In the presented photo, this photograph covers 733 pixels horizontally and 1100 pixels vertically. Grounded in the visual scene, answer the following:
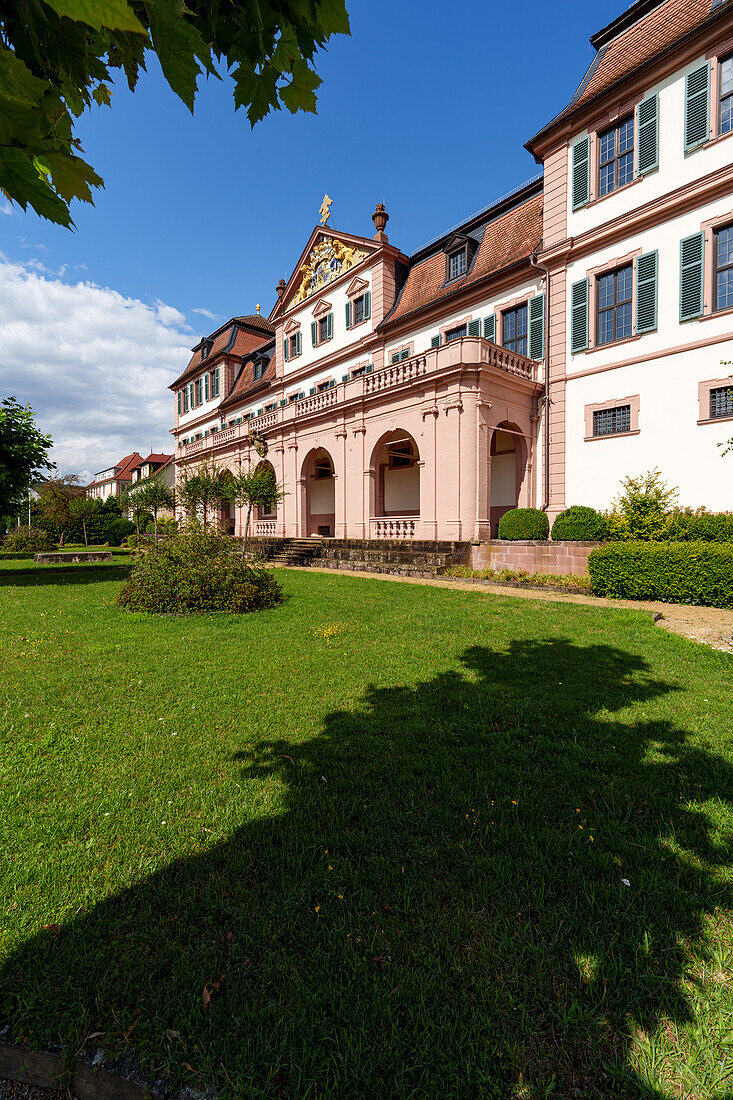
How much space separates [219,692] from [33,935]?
264 cm

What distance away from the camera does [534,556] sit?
41.5 ft

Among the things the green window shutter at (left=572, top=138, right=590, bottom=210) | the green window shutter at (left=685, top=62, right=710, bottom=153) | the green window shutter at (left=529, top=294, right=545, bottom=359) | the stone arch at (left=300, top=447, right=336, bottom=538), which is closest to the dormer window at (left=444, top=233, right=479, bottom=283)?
the green window shutter at (left=529, top=294, right=545, bottom=359)

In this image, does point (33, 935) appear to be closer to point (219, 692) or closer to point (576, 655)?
point (219, 692)

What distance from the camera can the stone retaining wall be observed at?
11750 mm

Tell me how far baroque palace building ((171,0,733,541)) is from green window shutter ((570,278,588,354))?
56 mm

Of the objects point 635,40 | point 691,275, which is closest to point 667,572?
point 691,275

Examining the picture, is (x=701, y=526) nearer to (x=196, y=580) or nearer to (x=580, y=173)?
(x=196, y=580)

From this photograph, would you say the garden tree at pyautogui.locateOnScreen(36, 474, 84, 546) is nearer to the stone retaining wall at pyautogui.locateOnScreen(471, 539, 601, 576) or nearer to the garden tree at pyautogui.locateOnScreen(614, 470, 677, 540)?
the stone retaining wall at pyautogui.locateOnScreen(471, 539, 601, 576)

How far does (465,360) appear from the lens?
14883 millimetres

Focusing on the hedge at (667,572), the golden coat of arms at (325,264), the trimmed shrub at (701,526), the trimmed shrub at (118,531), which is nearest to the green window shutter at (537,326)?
the trimmed shrub at (701,526)

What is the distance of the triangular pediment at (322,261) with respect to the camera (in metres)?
23.2

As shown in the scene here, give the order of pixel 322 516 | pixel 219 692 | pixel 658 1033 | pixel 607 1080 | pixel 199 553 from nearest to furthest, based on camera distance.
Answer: pixel 607 1080
pixel 658 1033
pixel 219 692
pixel 199 553
pixel 322 516

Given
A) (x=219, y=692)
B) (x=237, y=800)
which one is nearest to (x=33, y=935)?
Result: (x=237, y=800)

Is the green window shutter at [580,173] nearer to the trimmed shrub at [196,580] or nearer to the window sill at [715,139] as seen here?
the window sill at [715,139]
